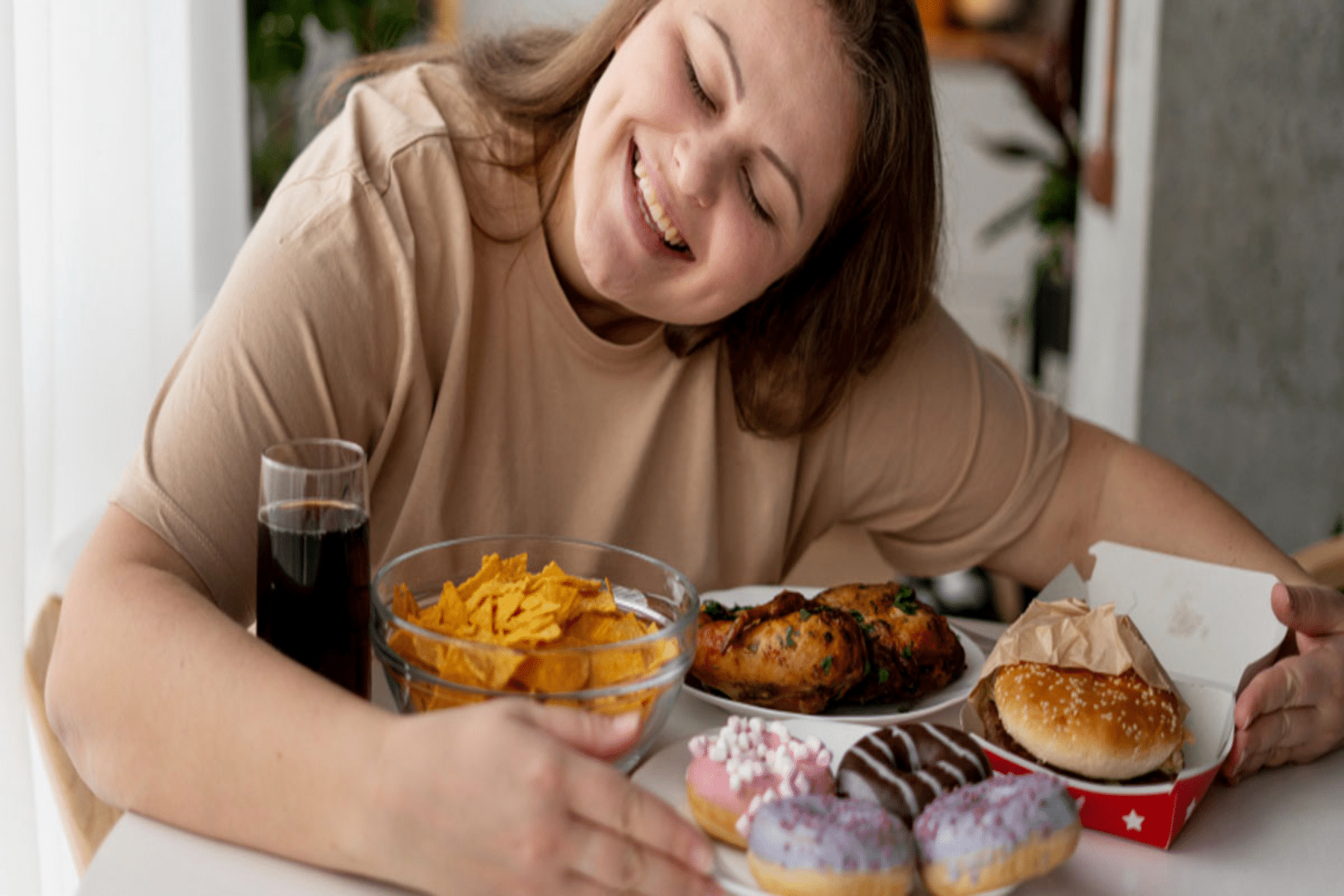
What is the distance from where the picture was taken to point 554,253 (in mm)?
1389

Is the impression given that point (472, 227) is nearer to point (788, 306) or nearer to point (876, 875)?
point (788, 306)

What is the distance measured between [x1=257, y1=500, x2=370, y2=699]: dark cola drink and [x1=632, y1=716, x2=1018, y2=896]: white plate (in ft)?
0.77

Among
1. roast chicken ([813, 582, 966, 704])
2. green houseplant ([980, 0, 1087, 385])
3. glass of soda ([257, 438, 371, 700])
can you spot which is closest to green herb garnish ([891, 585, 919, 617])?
roast chicken ([813, 582, 966, 704])

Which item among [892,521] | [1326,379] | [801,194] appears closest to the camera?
[801,194]

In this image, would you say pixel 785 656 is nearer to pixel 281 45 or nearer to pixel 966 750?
pixel 966 750

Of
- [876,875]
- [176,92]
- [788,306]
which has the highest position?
[176,92]

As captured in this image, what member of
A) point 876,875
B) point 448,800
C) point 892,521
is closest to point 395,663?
point 448,800

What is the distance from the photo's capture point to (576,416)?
1408mm

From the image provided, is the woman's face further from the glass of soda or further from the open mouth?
the glass of soda

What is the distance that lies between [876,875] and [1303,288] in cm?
218

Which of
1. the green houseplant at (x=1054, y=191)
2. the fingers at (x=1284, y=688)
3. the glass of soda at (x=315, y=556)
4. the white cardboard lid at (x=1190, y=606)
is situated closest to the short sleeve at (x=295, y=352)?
the glass of soda at (x=315, y=556)

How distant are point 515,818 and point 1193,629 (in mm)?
750

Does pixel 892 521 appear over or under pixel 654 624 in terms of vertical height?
under

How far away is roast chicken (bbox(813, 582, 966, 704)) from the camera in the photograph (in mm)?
1110
